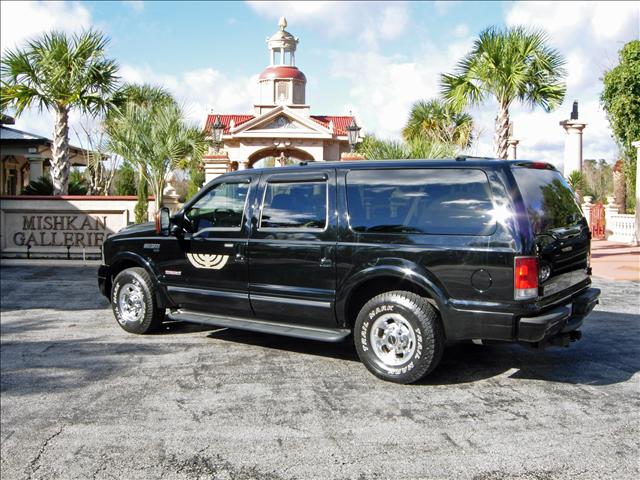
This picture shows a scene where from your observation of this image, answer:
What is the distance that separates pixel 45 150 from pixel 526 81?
19402 mm

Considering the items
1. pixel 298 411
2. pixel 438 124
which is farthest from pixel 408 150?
pixel 438 124

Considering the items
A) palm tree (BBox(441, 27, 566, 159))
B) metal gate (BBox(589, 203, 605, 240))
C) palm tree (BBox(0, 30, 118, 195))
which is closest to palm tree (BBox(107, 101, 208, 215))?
palm tree (BBox(0, 30, 118, 195))

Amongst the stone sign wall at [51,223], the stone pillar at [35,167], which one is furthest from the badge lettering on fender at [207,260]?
the stone pillar at [35,167]

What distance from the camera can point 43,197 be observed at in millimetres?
16438

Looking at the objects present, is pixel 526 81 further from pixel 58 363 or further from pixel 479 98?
pixel 58 363

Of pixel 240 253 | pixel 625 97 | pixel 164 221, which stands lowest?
pixel 240 253

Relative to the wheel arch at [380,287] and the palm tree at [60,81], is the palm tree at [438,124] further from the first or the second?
the wheel arch at [380,287]

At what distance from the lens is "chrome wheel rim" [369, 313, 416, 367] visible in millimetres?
5402

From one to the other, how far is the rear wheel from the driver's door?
17.1 inches

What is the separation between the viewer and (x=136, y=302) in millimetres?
7438

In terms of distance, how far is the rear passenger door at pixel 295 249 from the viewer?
233 inches

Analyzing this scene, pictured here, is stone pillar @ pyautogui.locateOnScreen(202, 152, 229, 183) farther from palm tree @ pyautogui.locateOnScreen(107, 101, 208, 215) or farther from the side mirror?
the side mirror

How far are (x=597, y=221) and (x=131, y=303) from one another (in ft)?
75.8

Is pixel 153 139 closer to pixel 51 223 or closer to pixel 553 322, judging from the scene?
pixel 51 223
